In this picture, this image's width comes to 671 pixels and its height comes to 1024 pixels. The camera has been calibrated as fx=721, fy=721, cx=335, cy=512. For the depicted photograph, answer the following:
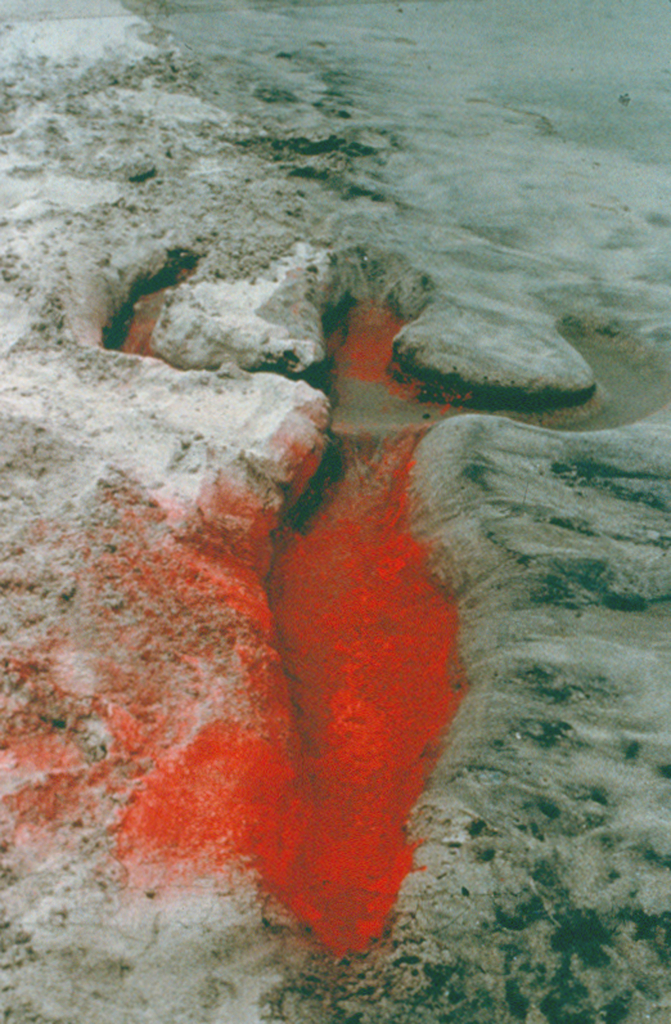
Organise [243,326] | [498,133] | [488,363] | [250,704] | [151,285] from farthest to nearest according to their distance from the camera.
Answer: [498,133], [151,285], [488,363], [243,326], [250,704]

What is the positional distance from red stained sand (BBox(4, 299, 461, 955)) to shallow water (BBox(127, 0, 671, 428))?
53.0 inches

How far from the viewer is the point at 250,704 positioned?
168 centimetres

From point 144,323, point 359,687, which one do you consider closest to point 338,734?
point 359,687

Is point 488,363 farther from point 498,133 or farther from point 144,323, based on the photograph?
point 498,133

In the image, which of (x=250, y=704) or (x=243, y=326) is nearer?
(x=250, y=704)

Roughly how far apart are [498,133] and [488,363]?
6.58 ft

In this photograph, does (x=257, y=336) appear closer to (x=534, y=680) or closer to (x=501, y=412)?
(x=501, y=412)

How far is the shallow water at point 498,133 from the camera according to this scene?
3080mm

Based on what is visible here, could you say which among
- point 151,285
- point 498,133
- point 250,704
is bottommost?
point 250,704

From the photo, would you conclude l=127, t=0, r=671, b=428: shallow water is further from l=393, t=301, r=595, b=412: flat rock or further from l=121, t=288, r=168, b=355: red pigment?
l=121, t=288, r=168, b=355: red pigment

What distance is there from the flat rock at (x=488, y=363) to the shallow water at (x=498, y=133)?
170 mm

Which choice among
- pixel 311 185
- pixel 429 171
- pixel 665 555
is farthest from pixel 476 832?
pixel 429 171

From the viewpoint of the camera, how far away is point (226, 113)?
3752mm

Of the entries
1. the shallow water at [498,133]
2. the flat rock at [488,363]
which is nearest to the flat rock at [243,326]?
the flat rock at [488,363]
